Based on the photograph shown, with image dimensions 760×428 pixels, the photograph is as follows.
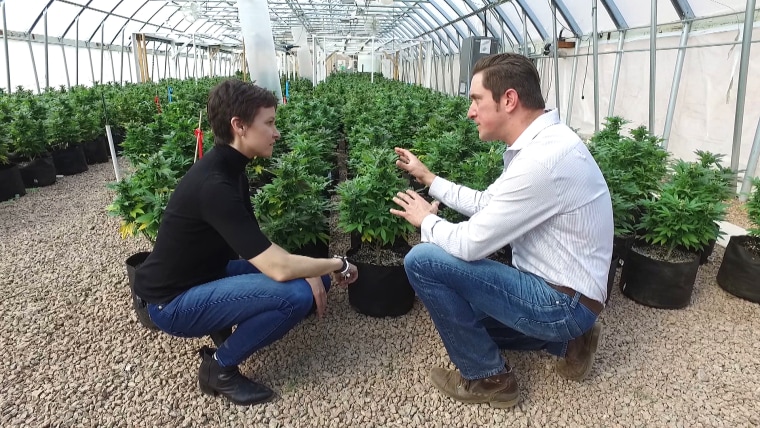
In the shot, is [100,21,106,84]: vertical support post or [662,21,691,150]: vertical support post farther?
[100,21,106,84]: vertical support post

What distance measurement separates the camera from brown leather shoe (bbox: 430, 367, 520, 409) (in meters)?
2.54

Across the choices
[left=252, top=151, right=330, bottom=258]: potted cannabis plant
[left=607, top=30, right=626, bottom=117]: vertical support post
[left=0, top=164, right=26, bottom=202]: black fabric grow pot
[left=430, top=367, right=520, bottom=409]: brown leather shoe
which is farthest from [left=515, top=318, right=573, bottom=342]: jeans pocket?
[left=607, top=30, right=626, bottom=117]: vertical support post

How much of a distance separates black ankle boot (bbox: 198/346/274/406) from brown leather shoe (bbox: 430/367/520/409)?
1.05 m

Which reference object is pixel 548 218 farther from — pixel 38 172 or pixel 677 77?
pixel 38 172

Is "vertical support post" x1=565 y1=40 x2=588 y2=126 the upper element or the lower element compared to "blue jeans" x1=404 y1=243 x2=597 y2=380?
upper

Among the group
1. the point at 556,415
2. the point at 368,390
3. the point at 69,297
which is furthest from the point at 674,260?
the point at 69,297

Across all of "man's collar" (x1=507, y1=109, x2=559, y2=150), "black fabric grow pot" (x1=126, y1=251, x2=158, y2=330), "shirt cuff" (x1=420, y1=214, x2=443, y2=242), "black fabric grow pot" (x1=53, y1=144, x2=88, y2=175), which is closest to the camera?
"man's collar" (x1=507, y1=109, x2=559, y2=150)

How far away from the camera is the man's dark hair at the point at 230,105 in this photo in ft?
7.47

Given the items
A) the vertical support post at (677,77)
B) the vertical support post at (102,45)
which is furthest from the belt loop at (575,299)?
the vertical support post at (102,45)

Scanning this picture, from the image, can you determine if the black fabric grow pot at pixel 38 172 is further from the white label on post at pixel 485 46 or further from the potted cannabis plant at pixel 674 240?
the white label on post at pixel 485 46

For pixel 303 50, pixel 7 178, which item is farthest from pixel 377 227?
pixel 303 50

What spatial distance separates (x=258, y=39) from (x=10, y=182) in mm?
3959

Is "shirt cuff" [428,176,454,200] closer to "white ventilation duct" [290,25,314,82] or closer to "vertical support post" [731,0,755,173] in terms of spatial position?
"vertical support post" [731,0,755,173]

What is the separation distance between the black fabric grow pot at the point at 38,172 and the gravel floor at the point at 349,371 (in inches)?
134
